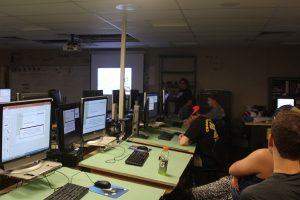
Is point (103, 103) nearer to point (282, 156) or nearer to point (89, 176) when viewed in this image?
point (89, 176)

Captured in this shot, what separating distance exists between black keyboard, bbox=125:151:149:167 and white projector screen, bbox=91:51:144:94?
16.7 feet

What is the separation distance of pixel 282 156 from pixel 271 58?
6.45 m

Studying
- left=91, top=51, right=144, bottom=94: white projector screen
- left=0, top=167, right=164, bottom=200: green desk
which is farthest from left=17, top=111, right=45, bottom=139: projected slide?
left=91, top=51, right=144, bottom=94: white projector screen

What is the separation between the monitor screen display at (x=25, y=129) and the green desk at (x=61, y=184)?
0.20 m

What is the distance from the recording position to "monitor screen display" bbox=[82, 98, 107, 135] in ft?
8.86

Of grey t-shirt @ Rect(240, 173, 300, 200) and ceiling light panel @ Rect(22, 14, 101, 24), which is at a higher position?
ceiling light panel @ Rect(22, 14, 101, 24)

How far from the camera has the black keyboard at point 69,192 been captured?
66.6 inches

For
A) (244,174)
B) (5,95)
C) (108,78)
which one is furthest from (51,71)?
(244,174)

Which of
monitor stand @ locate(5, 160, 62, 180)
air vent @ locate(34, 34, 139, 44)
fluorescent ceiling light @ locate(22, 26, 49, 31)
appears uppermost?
air vent @ locate(34, 34, 139, 44)

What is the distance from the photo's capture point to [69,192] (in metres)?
1.77

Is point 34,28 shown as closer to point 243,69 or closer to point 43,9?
point 43,9

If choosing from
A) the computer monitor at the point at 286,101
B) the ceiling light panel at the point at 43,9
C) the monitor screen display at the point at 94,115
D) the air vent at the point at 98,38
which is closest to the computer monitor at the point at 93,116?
the monitor screen display at the point at 94,115

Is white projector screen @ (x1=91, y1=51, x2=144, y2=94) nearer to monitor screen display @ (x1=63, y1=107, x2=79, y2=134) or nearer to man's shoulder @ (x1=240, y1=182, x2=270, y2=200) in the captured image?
monitor screen display @ (x1=63, y1=107, x2=79, y2=134)

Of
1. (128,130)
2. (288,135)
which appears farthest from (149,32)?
(288,135)
